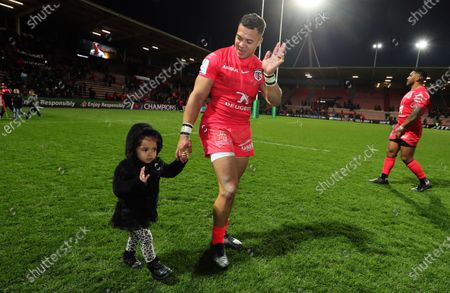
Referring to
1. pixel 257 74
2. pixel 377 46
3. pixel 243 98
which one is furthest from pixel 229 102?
pixel 377 46

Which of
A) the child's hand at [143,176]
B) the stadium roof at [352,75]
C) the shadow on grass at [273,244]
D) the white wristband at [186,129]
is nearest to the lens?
the child's hand at [143,176]

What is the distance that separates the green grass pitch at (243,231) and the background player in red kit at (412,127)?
1.29 feet

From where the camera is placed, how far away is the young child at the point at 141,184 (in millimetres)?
2352

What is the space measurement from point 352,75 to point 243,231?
53.3 meters

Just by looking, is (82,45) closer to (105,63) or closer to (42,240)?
(105,63)

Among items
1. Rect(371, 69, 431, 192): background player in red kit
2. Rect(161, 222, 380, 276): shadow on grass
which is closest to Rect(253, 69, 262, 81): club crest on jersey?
Rect(161, 222, 380, 276): shadow on grass

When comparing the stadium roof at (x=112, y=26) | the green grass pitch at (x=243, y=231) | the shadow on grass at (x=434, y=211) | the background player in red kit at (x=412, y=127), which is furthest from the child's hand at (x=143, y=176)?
the stadium roof at (x=112, y=26)

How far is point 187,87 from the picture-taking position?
170ft

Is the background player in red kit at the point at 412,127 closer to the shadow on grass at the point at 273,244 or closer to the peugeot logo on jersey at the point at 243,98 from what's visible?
the shadow on grass at the point at 273,244

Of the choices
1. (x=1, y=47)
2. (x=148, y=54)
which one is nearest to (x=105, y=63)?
(x=148, y=54)

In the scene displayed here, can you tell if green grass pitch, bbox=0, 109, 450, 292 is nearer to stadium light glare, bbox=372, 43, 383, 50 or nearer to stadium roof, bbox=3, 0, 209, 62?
stadium roof, bbox=3, 0, 209, 62

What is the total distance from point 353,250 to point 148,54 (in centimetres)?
4869

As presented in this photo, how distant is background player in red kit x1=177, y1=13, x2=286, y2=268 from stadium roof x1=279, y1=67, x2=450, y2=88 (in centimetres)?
4626

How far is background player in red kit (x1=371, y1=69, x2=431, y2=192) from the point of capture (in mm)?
5680
